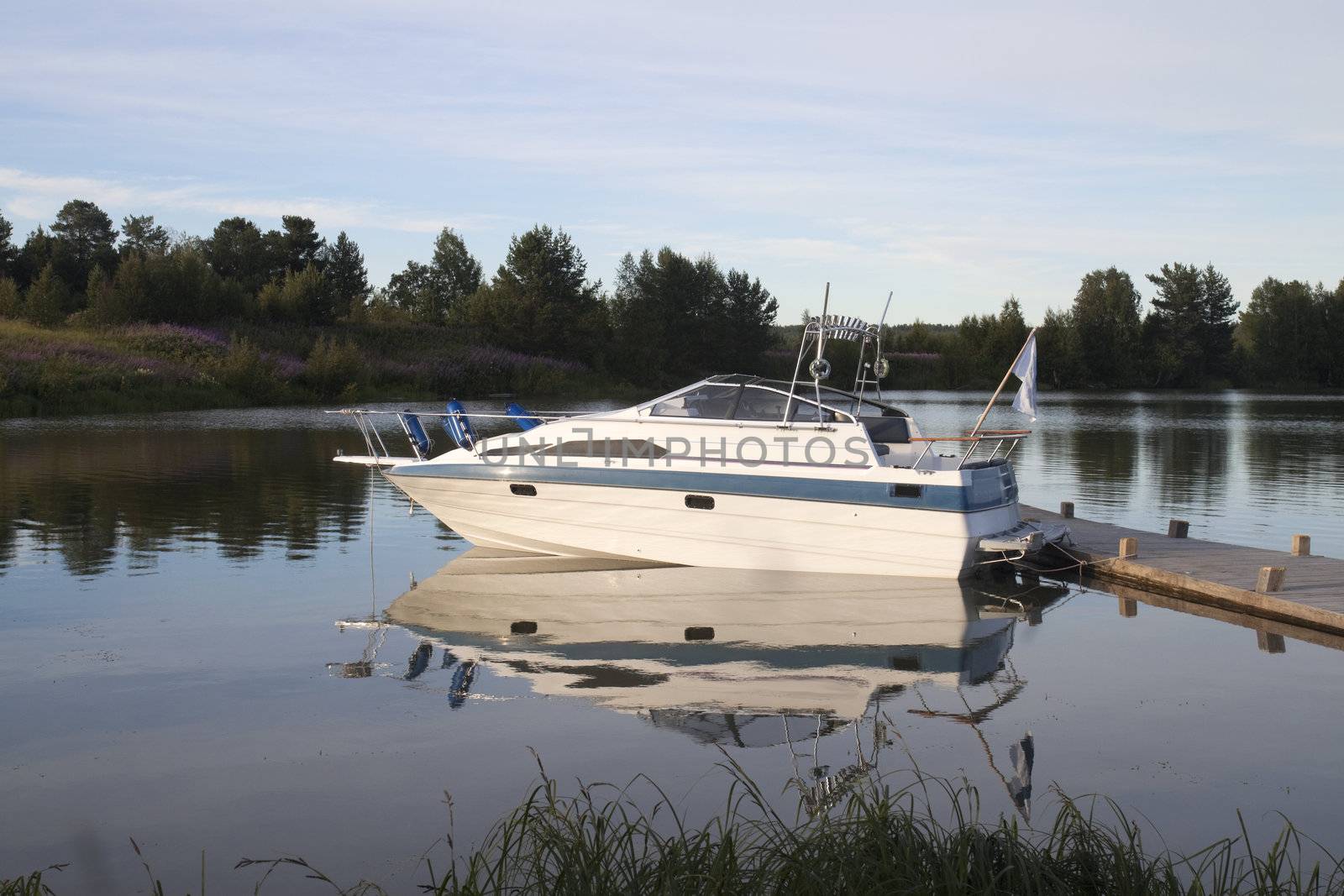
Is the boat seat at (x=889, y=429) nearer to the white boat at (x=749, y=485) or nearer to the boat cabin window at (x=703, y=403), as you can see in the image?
the white boat at (x=749, y=485)

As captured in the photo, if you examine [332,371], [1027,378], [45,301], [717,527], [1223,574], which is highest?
[45,301]

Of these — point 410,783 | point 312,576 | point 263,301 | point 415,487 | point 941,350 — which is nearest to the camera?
point 410,783

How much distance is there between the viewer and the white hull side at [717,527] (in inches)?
476

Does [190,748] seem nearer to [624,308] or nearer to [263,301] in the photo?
[263,301]

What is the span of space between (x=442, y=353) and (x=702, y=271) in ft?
95.2

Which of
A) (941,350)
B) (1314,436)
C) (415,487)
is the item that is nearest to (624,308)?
(941,350)

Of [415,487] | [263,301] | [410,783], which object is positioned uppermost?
[263,301]

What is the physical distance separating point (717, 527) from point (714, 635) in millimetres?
2468

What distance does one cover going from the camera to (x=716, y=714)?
8.01 m

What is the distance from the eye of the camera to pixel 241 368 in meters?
42.4

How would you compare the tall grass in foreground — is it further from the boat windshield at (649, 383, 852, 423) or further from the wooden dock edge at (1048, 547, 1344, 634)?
the boat windshield at (649, 383, 852, 423)

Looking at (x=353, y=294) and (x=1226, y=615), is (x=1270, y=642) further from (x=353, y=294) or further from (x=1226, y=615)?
(x=353, y=294)

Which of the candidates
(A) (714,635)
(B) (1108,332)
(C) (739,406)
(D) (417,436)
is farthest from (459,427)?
(B) (1108,332)

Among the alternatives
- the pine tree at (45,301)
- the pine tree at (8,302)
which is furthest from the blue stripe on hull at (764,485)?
the pine tree at (8,302)
